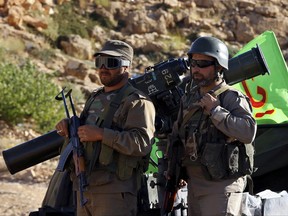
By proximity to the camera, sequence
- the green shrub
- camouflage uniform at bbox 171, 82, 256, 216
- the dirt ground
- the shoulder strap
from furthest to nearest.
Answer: the green shrub, the dirt ground, the shoulder strap, camouflage uniform at bbox 171, 82, 256, 216

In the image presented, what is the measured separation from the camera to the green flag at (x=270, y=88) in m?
6.36

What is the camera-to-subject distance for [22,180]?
12.2 meters

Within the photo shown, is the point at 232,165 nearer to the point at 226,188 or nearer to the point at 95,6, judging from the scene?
the point at 226,188

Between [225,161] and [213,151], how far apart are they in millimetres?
88

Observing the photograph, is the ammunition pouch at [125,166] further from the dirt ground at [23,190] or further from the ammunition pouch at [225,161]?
the dirt ground at [23,190]

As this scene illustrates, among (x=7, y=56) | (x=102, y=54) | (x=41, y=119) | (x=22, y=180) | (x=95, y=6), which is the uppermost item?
(x=95, y=6)

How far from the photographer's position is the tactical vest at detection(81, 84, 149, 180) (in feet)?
14.8

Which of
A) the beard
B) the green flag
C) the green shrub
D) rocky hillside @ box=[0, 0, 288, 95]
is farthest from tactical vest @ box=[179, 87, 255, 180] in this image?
rocky hillside @ box=[0, 0, 288, 95]

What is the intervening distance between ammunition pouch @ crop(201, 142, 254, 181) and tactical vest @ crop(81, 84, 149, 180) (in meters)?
0.44

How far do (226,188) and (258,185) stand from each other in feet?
5.53

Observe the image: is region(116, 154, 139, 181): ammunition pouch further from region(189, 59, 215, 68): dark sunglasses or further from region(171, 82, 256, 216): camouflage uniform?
region(189, 59, 215, 68): dark sunglasses

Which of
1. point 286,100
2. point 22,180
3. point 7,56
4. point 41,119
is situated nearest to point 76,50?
point 7,56

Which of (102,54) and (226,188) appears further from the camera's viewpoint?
(102,54)

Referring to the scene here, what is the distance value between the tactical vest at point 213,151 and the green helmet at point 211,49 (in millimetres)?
202
